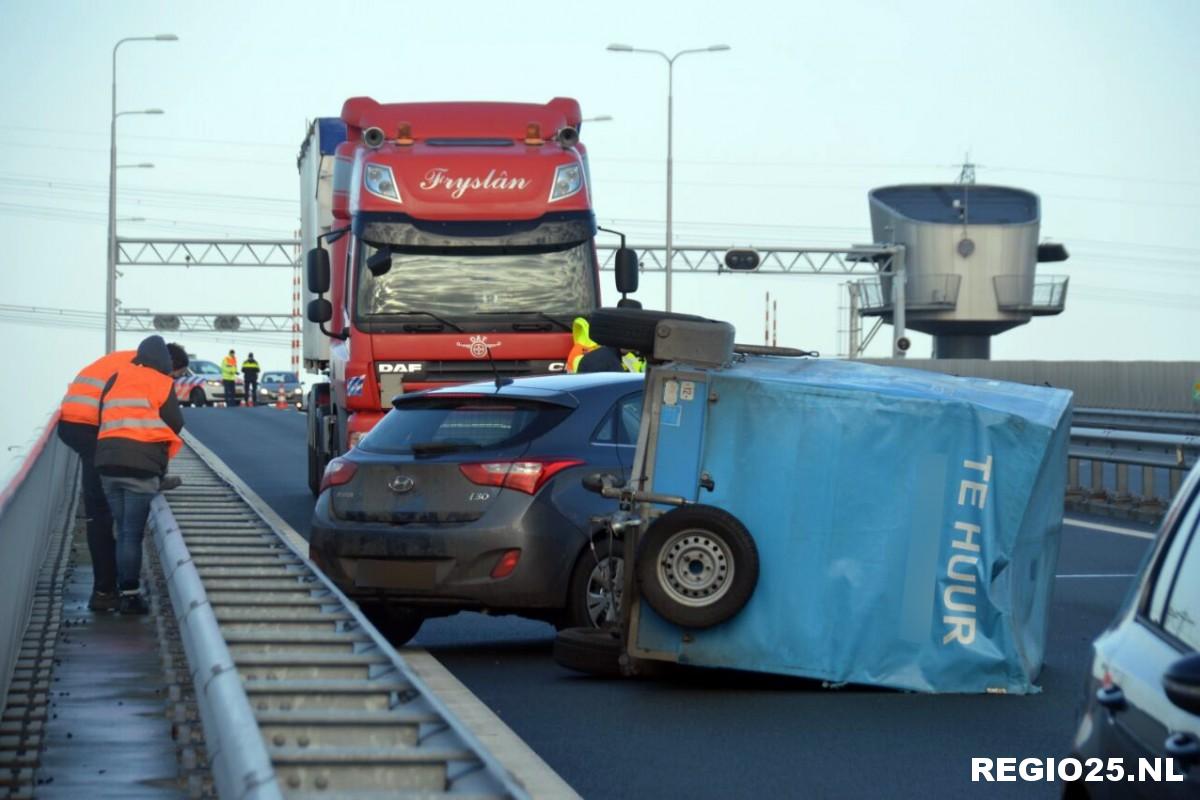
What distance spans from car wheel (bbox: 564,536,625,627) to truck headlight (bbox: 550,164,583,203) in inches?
351

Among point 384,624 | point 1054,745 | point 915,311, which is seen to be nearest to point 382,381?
point 384,624

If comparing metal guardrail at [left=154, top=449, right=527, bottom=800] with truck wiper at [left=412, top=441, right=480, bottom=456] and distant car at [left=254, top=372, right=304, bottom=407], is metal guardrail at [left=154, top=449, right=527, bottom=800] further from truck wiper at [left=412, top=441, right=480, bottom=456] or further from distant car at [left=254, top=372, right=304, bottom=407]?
distant car at [left=254, top=372, right=304, bottom=407]

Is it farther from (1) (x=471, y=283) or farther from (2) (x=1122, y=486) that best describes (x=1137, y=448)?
(1) (x=471, y=283)

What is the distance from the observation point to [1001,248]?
3639 inches

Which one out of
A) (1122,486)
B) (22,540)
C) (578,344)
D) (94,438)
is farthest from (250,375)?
(22,540)

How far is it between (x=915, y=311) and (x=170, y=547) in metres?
81.5

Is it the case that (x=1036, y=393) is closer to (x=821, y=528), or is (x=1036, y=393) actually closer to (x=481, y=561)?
(x=821, y=528)

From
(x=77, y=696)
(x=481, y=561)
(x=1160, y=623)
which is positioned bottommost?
(x=77, y=696)

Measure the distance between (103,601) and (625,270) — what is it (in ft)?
26.7

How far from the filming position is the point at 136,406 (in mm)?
14305

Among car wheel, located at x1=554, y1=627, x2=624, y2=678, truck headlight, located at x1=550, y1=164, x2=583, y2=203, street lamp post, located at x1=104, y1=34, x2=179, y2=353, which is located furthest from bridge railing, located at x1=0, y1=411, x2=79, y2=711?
street lamp post, located at x1=104, y1=34, x2=179, y2=353

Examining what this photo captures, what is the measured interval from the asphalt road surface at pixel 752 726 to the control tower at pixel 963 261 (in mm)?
77938

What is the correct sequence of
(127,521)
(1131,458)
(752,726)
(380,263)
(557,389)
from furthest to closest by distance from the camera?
(1131,458) → (380,263) → (127,521) → (557,389) → (752,726)

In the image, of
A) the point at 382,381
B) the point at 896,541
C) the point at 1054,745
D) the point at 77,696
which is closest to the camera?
the point at 1054,745
